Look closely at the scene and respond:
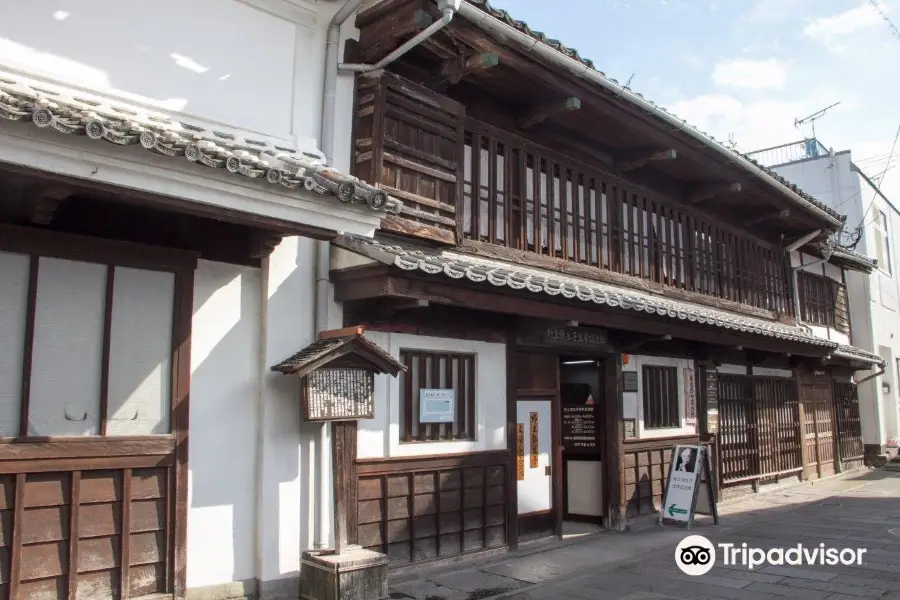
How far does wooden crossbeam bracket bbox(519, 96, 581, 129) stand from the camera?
1045 cm

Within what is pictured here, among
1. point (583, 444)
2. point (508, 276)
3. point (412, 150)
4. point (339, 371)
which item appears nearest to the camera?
point (339, 371)

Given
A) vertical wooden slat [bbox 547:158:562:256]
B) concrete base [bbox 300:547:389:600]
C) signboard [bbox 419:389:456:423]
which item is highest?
vertical wooden slat [bbox 547:158:562:256]

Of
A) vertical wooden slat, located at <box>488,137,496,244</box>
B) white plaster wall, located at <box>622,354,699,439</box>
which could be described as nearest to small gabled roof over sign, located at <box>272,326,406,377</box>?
vertical wooden slat, located at <box>488,137,496,244</box>

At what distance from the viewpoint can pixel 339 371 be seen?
748cm

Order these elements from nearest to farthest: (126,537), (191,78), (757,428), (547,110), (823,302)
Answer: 1. (126,537)
2. (191,78)
3. (547,110)
4. (757,428)
5. (823,302)

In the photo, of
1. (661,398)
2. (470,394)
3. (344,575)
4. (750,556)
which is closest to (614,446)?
(661,398)

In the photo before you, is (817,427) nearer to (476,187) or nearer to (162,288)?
(476,187)

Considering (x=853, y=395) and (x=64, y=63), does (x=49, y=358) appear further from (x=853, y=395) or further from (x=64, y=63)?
(x=853, y=395)

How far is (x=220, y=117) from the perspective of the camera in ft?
24.7

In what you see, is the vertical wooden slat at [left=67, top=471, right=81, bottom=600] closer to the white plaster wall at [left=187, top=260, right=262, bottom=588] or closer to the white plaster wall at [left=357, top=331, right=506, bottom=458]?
the white plaster wall at [left=187, top=260, right=262, bottom=588]

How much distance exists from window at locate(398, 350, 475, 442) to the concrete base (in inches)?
71.2

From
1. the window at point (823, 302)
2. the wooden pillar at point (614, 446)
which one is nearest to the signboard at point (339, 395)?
the wooden pillar at point (614, 446)

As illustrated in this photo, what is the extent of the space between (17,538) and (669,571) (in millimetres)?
7314

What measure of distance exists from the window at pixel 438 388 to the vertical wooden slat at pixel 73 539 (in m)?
3.68
